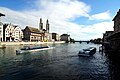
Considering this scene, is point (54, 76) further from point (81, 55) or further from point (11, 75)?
point (81, 55)

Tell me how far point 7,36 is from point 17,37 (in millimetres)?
18506

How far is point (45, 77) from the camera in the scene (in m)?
26.6

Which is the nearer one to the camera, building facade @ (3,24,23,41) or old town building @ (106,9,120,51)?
old town building @ (106,9,120,51)

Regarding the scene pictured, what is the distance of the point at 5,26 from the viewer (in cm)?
14212

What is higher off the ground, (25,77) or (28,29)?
(28,29)

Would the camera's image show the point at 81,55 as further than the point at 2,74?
Yes

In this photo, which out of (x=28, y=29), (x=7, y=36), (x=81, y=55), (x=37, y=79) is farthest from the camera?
(x=28, y=29)

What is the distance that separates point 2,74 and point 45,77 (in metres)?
7.09

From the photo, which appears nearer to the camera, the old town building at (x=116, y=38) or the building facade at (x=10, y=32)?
the old town building at (x=116, y=38)

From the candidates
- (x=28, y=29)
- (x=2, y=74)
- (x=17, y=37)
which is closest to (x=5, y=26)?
(x=17, y=37)

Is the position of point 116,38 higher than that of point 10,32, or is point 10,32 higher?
point 10,32

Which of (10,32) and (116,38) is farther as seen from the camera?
(10,32)

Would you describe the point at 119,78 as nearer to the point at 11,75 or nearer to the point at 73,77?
the point at 73,77

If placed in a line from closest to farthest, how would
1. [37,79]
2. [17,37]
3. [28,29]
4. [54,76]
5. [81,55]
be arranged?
[37,79], [54,76], [81,55], [17,37], [28,29]
